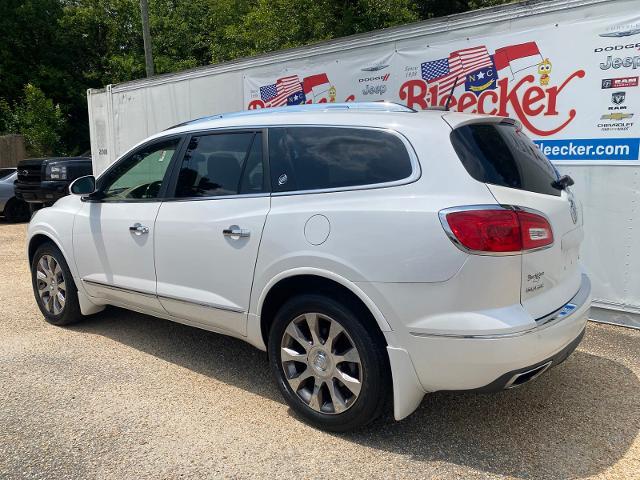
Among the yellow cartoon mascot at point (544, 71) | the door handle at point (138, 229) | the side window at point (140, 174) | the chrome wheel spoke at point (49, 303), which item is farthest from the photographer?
the chrome wheel spoke at point (49, 303)

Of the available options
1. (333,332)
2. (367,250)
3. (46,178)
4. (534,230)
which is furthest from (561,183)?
(46,178)

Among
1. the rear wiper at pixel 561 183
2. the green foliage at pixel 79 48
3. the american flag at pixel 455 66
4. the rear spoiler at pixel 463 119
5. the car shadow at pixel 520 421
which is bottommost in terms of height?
the car shadow at pixel 520 421

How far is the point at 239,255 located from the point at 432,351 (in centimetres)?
135

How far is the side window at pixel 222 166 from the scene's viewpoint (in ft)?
11.7

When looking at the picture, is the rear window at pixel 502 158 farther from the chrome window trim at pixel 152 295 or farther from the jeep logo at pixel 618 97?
the jeep logo at pixel 618 97

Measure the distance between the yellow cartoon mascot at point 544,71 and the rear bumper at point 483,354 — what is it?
2.92 meters

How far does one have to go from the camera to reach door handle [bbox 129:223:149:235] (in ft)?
13.2

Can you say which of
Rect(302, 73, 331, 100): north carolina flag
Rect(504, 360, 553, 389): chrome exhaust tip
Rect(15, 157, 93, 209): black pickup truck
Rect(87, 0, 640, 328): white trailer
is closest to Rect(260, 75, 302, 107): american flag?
Rect(302, 73, 331, 100): north carolina flag

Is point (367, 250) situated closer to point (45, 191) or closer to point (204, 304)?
point (204, 304)

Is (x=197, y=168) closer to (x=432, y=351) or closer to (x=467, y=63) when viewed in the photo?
(x=432, y=351)

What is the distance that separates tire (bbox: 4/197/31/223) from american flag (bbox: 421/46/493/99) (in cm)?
1129

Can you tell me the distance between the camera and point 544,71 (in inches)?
197

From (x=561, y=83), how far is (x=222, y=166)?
3195 mm

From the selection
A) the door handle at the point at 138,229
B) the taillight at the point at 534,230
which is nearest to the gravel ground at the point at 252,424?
the door handle at the point at 138,229
